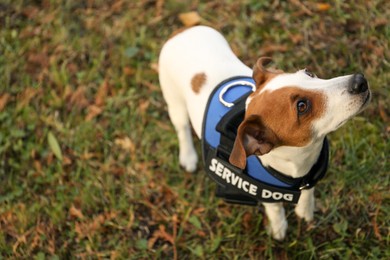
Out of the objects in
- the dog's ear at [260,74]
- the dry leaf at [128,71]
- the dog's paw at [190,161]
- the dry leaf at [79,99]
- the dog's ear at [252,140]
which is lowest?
the dog's paw at [190,161]

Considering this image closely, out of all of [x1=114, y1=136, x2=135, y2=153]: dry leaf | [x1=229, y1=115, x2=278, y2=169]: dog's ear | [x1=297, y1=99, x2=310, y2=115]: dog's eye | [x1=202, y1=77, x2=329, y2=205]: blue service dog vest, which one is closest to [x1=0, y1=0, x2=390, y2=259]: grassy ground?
[x1=114, y1=136, x2=135, y2=153]: dry leaf

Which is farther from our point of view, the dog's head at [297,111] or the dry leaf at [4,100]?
the dry leaf at [4,100]

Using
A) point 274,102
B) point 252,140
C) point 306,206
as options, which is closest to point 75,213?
point 306,206

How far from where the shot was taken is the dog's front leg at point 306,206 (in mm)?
3378

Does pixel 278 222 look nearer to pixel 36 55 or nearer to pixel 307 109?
pixel 307 109

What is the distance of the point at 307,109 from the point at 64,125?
9.50 ft

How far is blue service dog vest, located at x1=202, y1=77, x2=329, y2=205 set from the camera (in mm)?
3022

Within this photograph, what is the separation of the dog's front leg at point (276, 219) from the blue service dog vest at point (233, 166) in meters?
0.17

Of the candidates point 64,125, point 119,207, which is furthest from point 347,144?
point 64,125

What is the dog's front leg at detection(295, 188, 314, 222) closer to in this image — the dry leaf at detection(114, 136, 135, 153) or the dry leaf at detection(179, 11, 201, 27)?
the dry leaf at detection(114, 136, 135, 153)

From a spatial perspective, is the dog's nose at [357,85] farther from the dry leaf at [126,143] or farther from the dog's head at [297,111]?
the dry leaf at [126,143]

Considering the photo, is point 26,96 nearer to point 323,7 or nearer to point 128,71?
point 128,71

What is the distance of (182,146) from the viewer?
4238mm

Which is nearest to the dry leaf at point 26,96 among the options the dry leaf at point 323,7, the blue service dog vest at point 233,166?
the blue service dog vest at point 233,166
